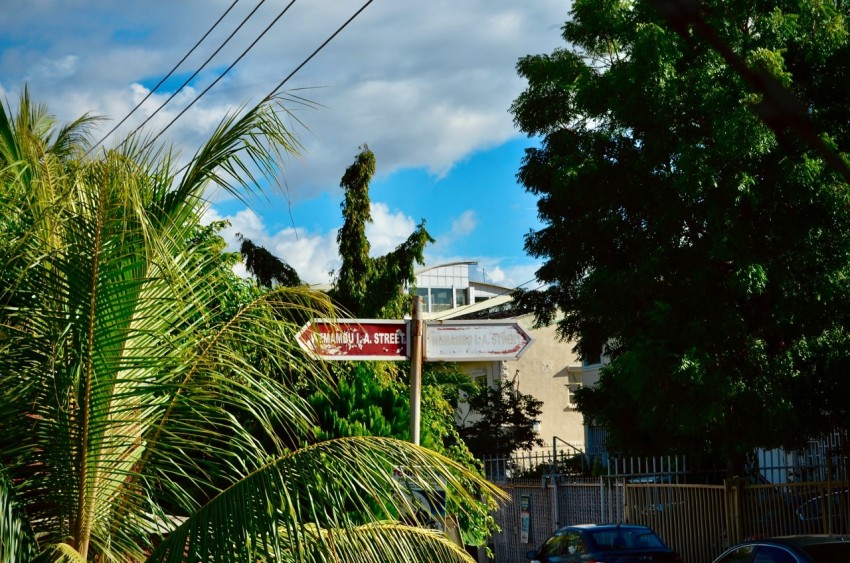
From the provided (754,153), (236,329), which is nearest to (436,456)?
(236,329)

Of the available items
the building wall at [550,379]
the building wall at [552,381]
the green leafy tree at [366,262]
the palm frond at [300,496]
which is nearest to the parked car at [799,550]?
the palm frond at [300,496]

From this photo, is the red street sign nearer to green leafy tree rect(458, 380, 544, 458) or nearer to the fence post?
the fence post

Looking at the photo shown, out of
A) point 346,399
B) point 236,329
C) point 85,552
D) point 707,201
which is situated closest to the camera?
point 85,552

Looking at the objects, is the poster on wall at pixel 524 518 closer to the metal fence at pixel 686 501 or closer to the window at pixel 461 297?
the metal fence at pixel 686 501

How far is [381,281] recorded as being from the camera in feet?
69.3

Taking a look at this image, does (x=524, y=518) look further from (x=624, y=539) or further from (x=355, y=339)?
(x=355, y=339)

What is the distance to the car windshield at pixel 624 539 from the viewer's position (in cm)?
1472

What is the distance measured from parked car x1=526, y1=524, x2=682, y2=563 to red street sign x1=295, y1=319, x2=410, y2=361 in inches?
321

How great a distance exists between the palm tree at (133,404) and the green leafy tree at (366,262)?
14.9m

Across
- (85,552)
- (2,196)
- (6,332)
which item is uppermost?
(2,196)

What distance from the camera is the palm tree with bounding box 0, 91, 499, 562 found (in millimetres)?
5164

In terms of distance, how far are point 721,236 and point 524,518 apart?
963 cm

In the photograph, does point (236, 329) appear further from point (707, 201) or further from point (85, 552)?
point (707, 201)

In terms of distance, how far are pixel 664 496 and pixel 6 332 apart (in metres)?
15.3
